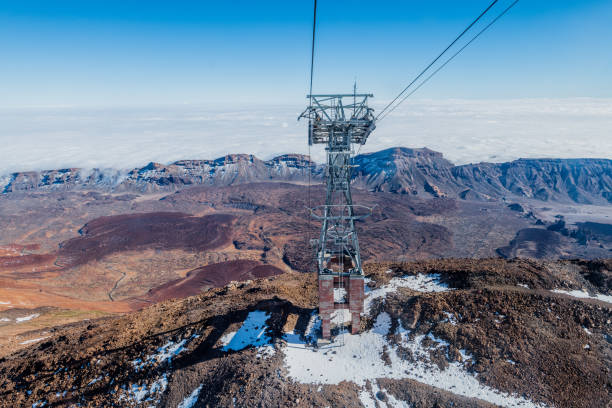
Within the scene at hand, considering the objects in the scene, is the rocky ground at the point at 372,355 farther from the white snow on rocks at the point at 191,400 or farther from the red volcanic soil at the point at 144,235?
the red volcanic soil at the point at 144,235

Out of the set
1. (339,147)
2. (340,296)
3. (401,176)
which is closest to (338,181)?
(339,147)

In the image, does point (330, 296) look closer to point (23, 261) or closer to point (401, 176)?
point (23, 261)

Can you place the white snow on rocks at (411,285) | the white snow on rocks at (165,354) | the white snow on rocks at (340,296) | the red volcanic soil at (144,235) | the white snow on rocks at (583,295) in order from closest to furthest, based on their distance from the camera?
the white snow on rocks at (165,354) < the white snow on rocks at (583,295) < the white snow on rocks at (411,285) < the white snow on rocks at (340,296) < the red volcanic soil at (144,235)

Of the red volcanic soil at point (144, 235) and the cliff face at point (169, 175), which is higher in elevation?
the cliff face at point (169, 175)

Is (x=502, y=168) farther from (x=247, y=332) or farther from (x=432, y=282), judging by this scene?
(x=247, y=332)

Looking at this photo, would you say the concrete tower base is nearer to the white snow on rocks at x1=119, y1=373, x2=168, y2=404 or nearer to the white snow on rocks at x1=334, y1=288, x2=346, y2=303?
the white snow on rocks at x1=334, y1=288, x2=346, y2=303

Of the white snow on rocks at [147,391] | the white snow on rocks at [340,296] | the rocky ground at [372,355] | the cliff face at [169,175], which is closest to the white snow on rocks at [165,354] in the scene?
the rocky ground at [372,355]

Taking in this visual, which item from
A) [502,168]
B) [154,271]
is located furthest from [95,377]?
[502,168]
